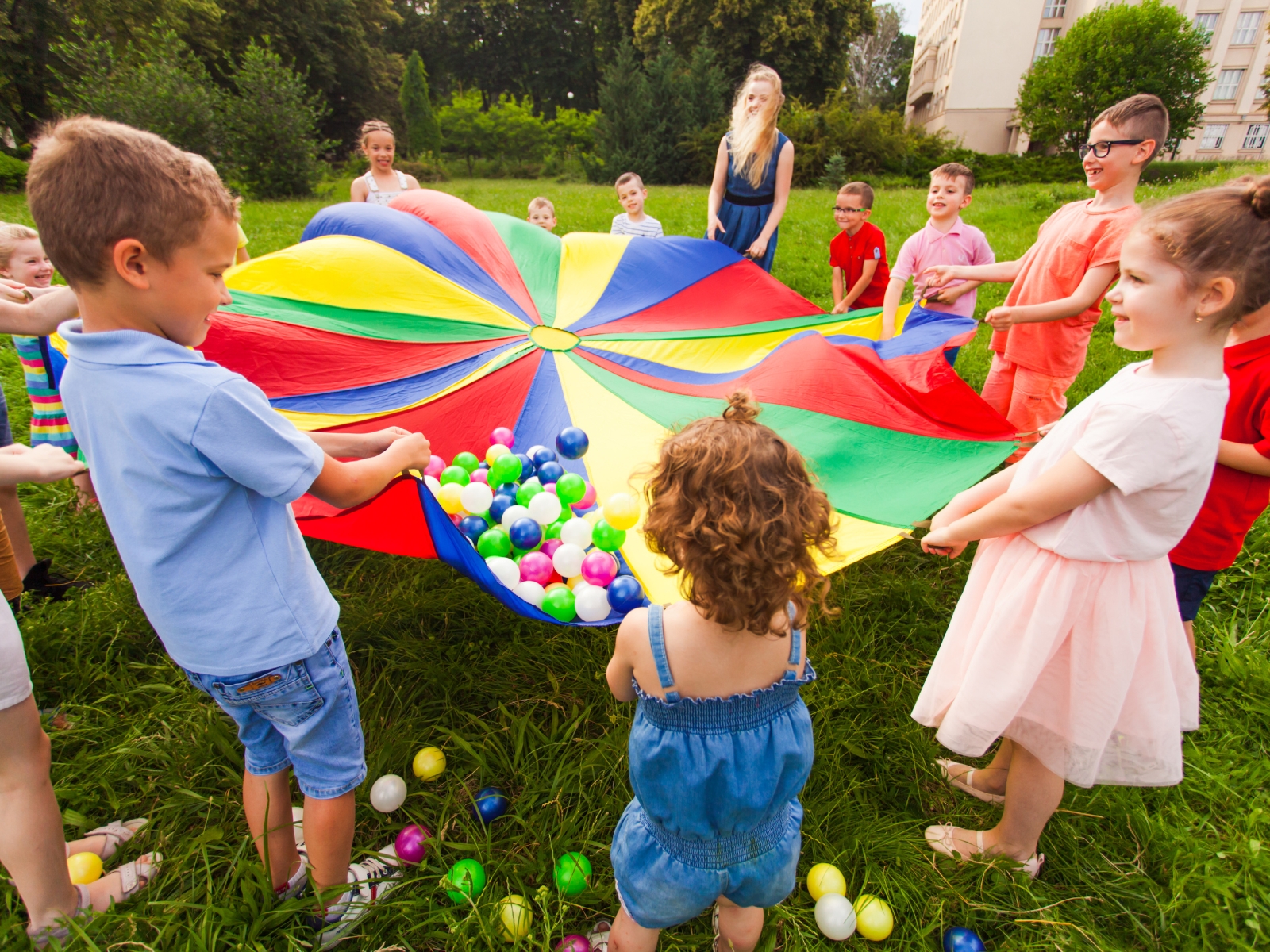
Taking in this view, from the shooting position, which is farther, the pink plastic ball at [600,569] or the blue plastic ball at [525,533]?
the blue plastic ball at [525,533]

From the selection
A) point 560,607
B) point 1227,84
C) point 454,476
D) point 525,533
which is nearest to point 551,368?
point 454,476

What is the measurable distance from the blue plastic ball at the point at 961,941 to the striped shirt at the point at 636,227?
4.41m

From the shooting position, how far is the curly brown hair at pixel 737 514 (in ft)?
3.33

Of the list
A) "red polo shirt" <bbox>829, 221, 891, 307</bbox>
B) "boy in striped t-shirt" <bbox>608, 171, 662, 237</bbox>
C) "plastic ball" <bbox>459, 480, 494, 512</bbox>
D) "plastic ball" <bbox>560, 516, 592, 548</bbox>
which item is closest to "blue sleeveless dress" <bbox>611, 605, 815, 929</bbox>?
"plastic ball" <bbox>560, 516, 592, 548</bbox>

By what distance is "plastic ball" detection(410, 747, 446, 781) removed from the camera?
1.88 m

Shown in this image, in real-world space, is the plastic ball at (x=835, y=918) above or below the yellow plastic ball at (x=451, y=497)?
below

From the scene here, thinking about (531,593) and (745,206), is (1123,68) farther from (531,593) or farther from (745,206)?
(531,593)

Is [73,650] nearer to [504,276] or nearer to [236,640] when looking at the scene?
[236,640]

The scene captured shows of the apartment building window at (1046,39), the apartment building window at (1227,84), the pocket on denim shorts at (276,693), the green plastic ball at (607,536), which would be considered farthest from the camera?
the apartment building window at (1227,84)

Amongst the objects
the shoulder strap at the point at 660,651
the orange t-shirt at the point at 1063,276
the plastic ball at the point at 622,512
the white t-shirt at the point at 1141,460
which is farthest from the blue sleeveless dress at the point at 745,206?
the shoulder strap at the point at 660,651

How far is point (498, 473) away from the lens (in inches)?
89.5

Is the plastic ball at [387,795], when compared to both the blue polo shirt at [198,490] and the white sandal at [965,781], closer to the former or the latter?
the blue polo shirt at [198,490]

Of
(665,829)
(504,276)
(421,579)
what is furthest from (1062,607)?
(504,276)

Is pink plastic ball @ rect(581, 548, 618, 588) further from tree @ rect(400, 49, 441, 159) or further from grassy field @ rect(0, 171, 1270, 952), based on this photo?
tree @ rect(400, 49, 441, 159)
